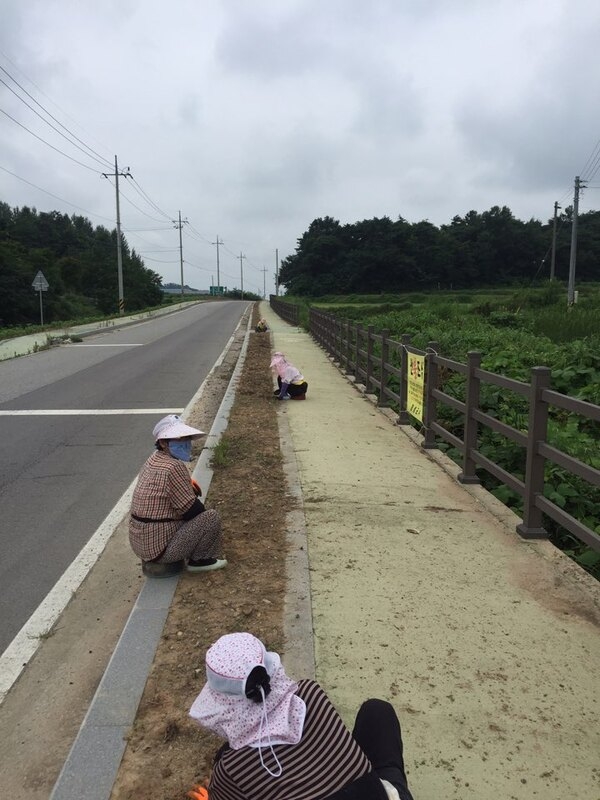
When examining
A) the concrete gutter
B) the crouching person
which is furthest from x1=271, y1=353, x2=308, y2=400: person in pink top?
the concrete gutter

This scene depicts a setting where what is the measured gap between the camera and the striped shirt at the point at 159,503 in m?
3.93

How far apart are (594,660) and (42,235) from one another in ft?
408

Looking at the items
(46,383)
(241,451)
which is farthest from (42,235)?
(241,451)

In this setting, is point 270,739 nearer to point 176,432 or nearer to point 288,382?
point 176,432

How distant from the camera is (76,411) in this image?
10.2m

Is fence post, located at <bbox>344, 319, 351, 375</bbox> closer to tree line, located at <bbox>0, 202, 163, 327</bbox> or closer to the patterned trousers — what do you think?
the patterned trousers

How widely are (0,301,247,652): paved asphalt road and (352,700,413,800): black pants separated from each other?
219 centimetres

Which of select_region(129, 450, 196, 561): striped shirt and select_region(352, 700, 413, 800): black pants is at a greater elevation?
select_region(129, 450, 196, 561): striped shirt

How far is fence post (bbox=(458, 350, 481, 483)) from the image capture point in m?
5.95

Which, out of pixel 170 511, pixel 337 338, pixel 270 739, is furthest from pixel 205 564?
pixel 337 338

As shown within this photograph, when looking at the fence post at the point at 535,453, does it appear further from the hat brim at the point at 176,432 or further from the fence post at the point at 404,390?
the fence post at the point at 404,390

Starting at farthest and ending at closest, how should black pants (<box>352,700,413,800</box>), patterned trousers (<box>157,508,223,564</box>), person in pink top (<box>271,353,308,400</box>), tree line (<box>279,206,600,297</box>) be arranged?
tree line (<box>279,206,600,297</box>) → person in pink top (<box>271,353,308,400</box>) → patterned trousers (<box>157,508,223,564</box>) → black pants (<box>352,700,413,800</box>)

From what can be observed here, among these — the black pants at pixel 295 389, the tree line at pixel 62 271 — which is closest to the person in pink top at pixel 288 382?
the black pants at pixel 295 389

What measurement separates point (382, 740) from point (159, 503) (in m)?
2.17
